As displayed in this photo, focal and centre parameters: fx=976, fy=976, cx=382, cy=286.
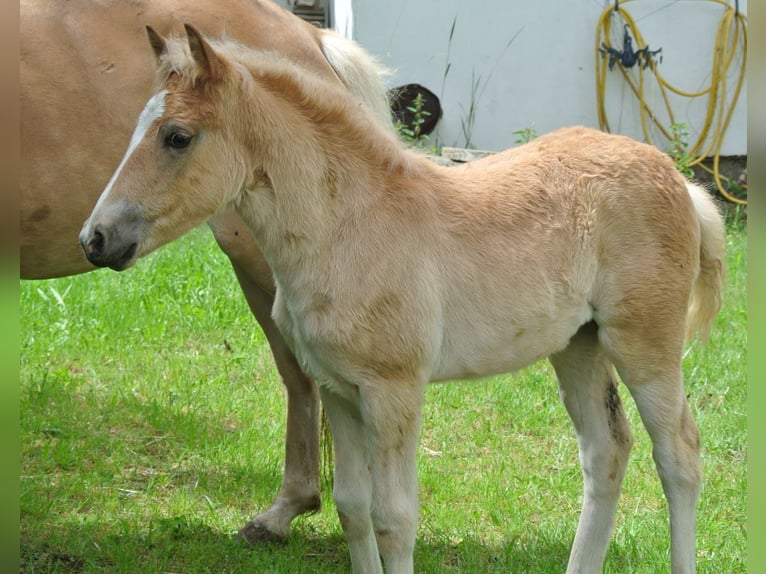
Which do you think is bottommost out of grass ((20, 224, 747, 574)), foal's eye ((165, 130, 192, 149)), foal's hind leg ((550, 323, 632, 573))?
grass ((20, 224, 747, 574))

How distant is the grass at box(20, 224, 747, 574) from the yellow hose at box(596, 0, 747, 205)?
258cm

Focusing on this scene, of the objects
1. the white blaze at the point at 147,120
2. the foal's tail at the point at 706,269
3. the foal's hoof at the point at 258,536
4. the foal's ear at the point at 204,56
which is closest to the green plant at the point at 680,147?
the foal's tail at the point at 706,269

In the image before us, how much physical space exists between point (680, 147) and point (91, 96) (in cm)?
610

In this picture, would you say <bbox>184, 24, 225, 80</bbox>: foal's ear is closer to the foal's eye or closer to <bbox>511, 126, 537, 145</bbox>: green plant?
the foal's eye

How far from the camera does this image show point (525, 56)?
8.60 m

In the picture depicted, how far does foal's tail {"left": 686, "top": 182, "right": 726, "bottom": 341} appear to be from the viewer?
136 inches

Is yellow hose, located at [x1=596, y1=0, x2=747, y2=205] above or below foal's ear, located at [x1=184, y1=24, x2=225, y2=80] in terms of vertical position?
below

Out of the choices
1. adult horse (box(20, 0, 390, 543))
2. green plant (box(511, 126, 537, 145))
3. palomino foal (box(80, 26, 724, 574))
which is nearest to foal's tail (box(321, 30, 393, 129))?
adult horse (box(20, 0, 390, 543))

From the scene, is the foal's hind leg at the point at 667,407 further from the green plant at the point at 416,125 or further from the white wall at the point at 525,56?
the white wall at the point at 525,56

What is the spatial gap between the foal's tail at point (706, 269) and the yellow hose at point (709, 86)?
5106 millimetres

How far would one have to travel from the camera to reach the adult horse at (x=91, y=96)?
3693 mm

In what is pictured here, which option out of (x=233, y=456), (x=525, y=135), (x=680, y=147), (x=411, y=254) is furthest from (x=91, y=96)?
(x=680, y=147)

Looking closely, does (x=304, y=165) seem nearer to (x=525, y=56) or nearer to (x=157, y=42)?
(x=157, y=42)

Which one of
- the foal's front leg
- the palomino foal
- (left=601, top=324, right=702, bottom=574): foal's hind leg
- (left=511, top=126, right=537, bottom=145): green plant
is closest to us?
the palomino foal
